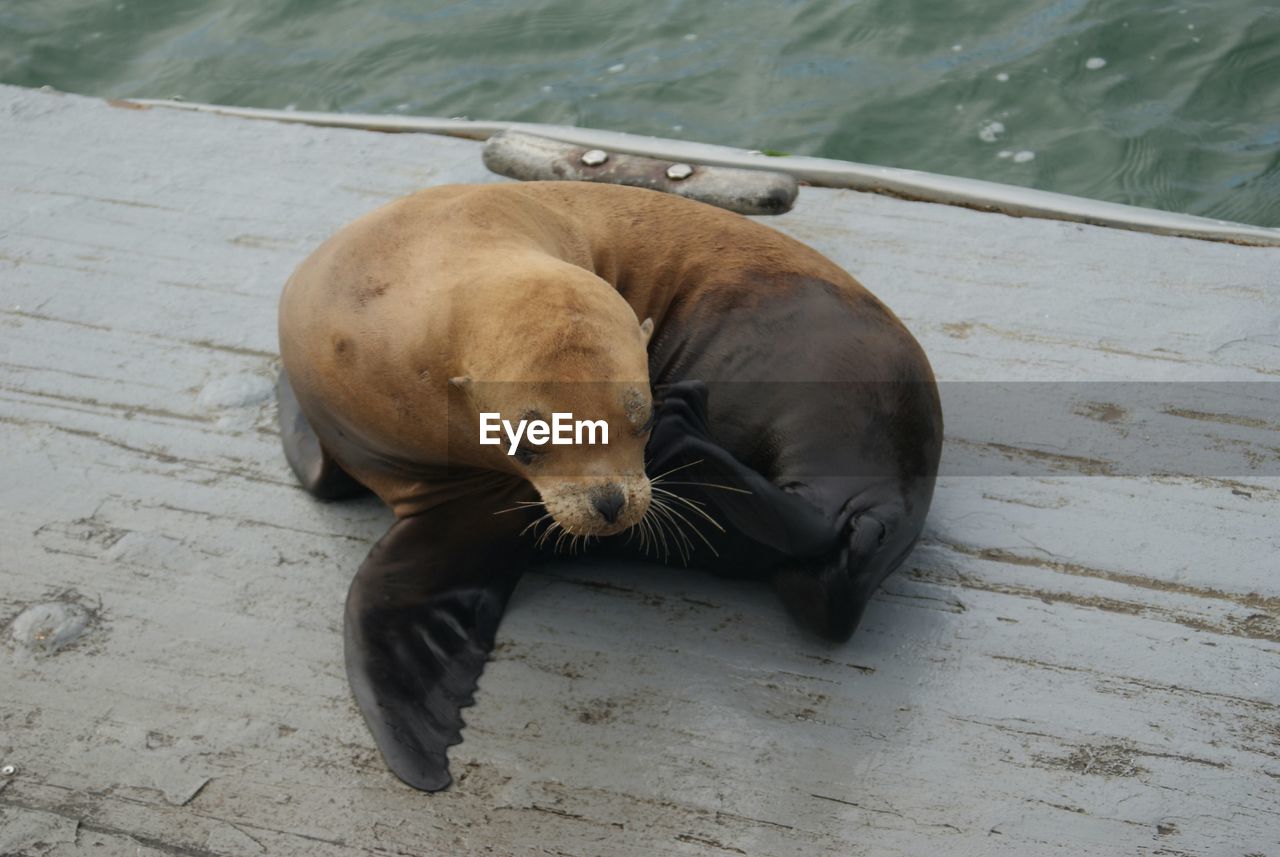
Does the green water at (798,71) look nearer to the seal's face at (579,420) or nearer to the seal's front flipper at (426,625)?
the seal's front flipper at (426,625)

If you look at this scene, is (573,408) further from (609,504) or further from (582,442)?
(609,504)

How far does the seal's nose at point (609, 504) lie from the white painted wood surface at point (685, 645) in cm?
46

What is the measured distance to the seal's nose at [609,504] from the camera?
2.62m

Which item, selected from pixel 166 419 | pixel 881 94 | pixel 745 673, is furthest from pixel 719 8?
pixel 745 673

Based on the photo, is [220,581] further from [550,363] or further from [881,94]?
[881,94]

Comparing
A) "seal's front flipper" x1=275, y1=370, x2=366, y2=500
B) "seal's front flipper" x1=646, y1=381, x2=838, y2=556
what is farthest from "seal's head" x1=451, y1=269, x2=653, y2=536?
"seal's front flipper" x1=275, y1=370, x2=366, y2=500

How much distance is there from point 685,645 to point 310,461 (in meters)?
1.03

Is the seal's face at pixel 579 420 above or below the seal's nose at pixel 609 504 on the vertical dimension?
above

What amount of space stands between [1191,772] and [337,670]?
1.72m

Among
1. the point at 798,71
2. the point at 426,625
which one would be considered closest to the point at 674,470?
the point at 426,625

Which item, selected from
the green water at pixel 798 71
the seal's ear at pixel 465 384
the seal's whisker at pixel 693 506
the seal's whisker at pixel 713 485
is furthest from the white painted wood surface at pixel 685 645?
the green water at pixel 798 71

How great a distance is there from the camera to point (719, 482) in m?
2.86

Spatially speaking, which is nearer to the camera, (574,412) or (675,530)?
(574,412)

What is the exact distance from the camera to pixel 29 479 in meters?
3.48
